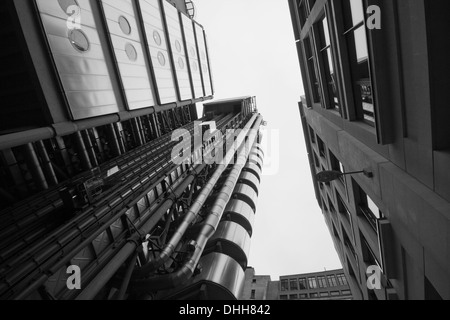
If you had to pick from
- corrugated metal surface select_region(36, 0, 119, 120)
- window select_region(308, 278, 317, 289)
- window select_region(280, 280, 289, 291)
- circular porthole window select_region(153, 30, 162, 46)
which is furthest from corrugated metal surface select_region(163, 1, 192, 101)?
window select_region(308, 278, 317, 289)

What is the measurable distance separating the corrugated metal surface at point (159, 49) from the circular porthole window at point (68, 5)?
25.9 ft

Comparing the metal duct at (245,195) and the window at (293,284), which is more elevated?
the metal duct at (245,195)

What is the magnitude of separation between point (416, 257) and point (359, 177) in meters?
4.43

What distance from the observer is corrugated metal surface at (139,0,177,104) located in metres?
24.8

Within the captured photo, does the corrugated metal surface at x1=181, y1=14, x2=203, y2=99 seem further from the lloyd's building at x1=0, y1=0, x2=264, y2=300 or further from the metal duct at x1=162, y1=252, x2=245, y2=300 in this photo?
the metal duct at x1=162, y1=252, x2=245, y2=300

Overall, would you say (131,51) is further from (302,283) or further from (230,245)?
(302,283)

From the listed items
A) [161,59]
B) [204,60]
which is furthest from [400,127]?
[204,60]

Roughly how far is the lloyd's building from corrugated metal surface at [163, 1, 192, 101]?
2195 mm

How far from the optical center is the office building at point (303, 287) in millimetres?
67750

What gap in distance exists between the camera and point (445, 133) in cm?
595

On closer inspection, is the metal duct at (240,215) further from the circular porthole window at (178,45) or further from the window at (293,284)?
the window at (293,284)

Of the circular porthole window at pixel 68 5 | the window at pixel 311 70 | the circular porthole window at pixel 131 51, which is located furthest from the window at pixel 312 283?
the circular porthole window at pixel 68 5
